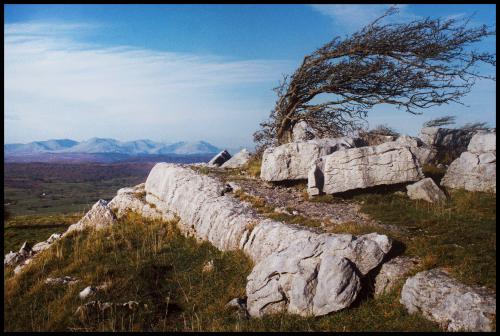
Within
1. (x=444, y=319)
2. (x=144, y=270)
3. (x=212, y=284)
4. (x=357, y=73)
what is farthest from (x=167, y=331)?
(x=357, y=73)

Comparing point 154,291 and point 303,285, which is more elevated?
point 303,285

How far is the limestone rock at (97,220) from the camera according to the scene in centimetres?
1962

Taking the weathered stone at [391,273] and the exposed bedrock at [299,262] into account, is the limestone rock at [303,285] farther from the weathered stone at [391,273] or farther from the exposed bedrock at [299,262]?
the weathered stone at [391,273]

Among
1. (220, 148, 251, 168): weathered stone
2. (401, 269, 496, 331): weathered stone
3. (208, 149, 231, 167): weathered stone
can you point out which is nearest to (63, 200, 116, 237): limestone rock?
(220, 148, 251, 168): weathered stone

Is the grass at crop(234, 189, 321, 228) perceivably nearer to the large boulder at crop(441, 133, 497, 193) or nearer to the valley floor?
the valley floor

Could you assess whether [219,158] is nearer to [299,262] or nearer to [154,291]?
[154,291]

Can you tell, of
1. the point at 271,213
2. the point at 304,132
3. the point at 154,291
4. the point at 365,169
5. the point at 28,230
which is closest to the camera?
the point at 154,291

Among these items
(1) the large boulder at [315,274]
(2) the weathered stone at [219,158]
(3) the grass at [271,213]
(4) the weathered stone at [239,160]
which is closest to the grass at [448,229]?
(3) the grass at [271,213]

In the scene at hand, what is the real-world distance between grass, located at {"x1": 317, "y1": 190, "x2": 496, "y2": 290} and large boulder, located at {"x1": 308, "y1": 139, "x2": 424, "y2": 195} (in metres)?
0.61

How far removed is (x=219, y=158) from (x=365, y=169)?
16.1 m

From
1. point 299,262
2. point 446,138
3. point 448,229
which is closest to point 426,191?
point 448,229

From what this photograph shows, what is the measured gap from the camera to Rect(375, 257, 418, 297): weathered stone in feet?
32.1

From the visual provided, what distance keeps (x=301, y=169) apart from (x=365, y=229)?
6.94 meters

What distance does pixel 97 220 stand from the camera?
19.9 meters
